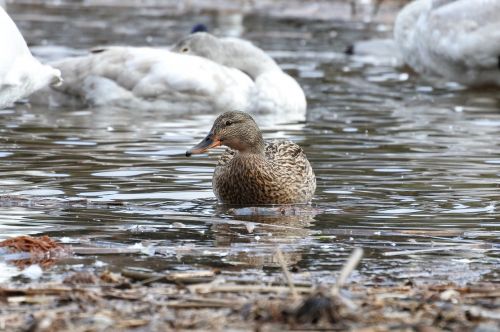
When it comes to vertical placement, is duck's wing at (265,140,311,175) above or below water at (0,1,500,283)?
above

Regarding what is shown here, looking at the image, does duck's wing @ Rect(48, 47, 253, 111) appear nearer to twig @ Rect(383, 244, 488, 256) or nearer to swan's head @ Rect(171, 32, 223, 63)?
swan's head @ Rect(171, 32, 223, 63)

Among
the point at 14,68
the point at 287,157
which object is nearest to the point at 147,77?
the point at 287,157

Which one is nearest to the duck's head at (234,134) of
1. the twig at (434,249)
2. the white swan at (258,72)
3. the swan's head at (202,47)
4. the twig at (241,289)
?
the twig at (434,249)

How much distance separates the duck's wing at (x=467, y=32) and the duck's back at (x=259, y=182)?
7182 mm

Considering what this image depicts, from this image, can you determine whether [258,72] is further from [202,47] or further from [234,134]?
[234,134]

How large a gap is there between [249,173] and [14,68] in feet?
5.75

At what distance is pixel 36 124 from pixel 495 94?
6134 mm

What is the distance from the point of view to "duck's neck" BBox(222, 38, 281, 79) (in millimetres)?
14579

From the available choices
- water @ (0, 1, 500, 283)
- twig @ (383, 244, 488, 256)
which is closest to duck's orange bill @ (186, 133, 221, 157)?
water @ (0, 1, 500, 283)

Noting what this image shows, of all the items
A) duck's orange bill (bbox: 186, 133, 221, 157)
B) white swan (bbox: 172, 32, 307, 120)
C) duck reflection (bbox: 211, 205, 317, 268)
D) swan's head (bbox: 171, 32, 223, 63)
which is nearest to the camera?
duck reflection (bbox: 211, 205, 317, 268)

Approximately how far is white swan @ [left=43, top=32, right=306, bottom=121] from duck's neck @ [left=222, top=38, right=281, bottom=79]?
0.7 inches

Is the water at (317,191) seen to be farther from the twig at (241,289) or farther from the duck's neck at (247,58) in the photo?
the duck's neck at (247,58)

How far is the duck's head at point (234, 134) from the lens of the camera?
921cm

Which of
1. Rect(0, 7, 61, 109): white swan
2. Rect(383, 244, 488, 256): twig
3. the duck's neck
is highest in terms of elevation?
Rect(0, 7, 61, 109): white swan
